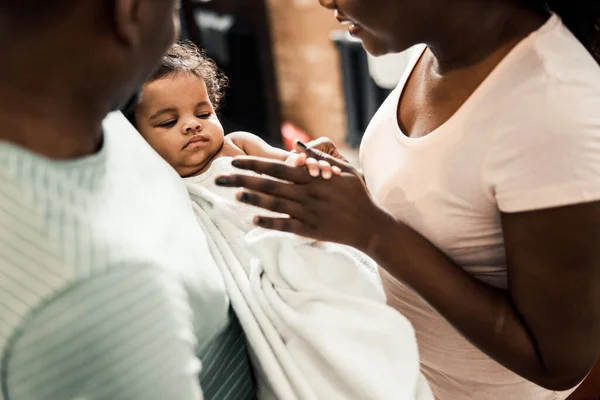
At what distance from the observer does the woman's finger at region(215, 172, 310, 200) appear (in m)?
0.68

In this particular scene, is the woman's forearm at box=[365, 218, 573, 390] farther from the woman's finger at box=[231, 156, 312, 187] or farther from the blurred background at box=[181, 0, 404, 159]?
the blurred background at box=[181, 0, 404, 159]

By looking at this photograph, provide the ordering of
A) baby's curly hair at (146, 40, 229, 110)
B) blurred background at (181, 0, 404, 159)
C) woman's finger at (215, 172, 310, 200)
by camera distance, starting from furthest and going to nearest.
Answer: blurred background at (181, 0, 404, 159) < baby's curly hair at (146, 40, 229, 110) < woman's finger at (215, 172, 310, 200)

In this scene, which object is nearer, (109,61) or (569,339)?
(109,61)

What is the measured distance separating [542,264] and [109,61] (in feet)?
1.90

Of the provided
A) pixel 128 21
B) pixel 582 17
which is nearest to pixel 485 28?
pixel 582 17

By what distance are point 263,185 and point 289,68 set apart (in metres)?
3.00

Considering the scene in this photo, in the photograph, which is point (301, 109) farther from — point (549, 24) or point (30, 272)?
point (30, 272)

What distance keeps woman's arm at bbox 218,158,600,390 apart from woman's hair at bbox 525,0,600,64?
0.29m

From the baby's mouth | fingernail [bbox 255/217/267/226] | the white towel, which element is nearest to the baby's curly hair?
the baby's mouth

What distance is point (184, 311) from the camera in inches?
20.9

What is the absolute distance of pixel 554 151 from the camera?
28.1 inches

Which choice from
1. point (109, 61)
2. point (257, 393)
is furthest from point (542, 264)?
point (109, 61)

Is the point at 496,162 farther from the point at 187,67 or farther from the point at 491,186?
the point at 187,67

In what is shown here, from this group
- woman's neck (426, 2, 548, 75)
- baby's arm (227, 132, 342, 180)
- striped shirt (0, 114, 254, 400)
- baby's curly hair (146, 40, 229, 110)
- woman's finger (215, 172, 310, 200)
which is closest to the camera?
striped shirt (0, 114, 254, 400)
